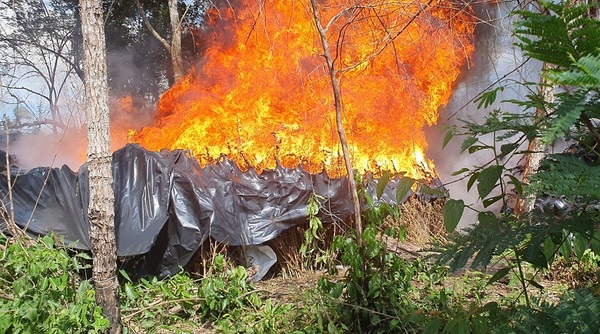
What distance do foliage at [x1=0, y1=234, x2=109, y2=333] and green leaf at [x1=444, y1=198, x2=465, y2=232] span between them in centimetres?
230

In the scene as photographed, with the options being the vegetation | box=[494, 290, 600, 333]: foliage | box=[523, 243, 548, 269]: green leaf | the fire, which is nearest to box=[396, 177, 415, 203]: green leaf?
the vegetation

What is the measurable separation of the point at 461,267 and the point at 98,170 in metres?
3.06

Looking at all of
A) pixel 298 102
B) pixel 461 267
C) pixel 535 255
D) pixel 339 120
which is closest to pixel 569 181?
pixel 461 267

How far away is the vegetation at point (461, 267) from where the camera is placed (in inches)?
31.3

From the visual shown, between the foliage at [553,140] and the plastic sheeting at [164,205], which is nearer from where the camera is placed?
the foliage at [553,140]

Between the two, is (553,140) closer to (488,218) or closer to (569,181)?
(569,181)

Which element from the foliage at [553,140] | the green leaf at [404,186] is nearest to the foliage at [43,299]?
the green leaf at [404,186]

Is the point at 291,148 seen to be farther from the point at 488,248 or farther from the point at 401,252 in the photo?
the point at 488,248

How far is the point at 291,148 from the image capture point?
6.64m

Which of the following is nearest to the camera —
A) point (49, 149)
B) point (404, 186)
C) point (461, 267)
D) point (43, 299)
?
point (461, 267)

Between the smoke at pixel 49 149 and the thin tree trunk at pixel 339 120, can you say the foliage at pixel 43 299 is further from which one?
the smoke at pixel 49 149

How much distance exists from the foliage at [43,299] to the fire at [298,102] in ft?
10.5

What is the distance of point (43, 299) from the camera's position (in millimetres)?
2596

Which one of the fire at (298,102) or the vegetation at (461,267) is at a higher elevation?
the fire at (298,102)
